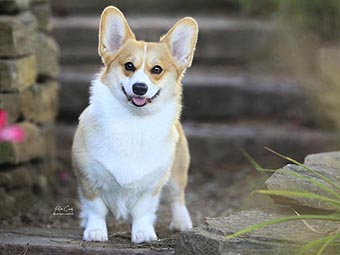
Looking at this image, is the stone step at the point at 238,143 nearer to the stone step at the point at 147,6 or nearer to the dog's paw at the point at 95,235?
the stone step at the point at 147,6

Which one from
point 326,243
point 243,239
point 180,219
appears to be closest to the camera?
point 326,243

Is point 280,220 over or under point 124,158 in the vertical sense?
over

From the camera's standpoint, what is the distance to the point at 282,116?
6891 mm

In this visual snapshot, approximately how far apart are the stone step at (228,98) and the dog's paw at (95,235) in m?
2.72

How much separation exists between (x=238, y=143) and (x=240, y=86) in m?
0.49

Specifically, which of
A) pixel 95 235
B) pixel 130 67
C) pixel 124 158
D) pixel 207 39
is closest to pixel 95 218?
pixel 95 235

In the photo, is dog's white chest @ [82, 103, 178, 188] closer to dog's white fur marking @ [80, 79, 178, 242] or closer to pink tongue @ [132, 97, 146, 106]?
dog's white fur marking @ [80, 79, 178, 242]

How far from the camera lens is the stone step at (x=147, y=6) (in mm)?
7660

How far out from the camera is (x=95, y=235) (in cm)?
421

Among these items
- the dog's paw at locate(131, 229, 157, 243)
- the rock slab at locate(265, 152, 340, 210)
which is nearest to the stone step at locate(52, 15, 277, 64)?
the rock slab at locate(265, 152, 340, 210)

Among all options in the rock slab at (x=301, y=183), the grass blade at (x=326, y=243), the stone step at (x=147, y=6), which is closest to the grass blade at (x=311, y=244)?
the grass blade at (x=326, y=243)

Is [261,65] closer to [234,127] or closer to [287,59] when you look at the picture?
[287,59]

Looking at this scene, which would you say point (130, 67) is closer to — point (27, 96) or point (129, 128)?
point (129, 128)

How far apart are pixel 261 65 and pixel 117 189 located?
3.22m
